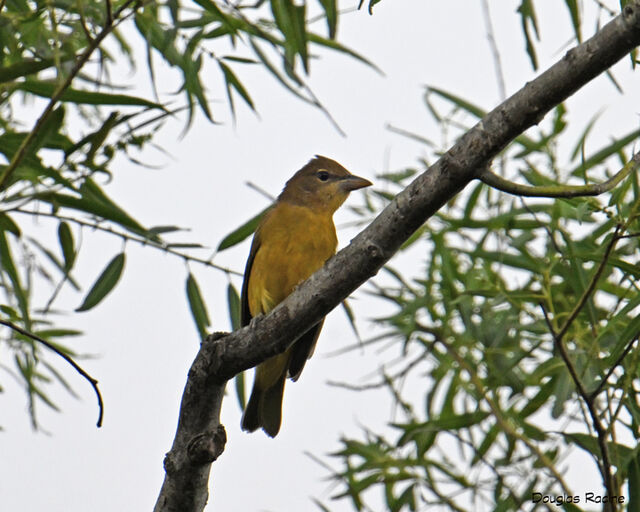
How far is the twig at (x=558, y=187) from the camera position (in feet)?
7.18

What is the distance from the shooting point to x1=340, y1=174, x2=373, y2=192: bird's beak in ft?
17.7

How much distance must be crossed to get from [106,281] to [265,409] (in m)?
1.30

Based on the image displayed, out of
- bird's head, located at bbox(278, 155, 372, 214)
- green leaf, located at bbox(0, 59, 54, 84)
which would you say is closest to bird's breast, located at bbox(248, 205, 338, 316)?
bird's head, located at bbox(278, 155, 372, 214)

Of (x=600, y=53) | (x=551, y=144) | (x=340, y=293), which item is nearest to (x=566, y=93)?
(x=600, y=53)

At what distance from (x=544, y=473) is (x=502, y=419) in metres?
0.28

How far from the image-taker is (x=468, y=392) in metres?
4.77

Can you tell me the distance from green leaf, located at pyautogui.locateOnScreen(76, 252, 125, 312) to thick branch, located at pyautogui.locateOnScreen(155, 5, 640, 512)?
1.15 meters

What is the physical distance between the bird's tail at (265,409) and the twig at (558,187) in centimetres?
275

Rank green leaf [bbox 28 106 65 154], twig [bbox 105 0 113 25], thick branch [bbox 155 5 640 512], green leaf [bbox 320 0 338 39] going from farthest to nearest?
green leaf [bbox 320 0 338 39] < green leaf [bbox 28 106 65 154] < twig [bbox 105 0 113 25] < thick branch [bbox 155 5 640 512]

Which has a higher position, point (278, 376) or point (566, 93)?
point (278, 376)

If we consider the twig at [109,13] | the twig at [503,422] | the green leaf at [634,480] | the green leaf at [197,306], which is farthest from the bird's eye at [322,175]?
the twig at [109,13]

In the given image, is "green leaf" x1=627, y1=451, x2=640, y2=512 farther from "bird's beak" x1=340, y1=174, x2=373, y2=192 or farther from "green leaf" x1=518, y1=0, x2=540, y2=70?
"bird's beak" x1=340, y1=174, x2=373, y2=192

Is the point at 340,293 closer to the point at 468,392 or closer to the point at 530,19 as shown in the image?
the point at 530,19

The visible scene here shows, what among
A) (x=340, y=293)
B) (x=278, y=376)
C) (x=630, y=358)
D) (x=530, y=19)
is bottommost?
(x=340, y=293)
